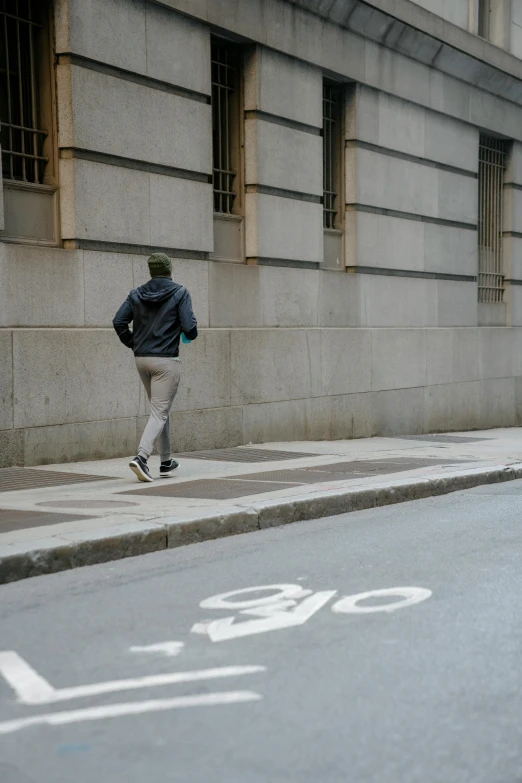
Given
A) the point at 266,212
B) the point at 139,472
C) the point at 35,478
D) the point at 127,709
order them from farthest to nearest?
the point at 266,212 < the point at 35,478 < the point at 139,472 < the point at 127,709

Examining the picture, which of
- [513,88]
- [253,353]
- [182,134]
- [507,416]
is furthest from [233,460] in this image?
[513,88]

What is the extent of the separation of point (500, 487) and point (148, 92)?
18.8 feet

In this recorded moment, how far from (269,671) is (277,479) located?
536cm

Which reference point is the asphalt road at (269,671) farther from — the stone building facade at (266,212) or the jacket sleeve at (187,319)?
the stone building facade at (266,212)

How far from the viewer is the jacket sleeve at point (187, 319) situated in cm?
943

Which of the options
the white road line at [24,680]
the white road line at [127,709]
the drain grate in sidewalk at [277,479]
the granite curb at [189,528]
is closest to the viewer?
the white road line at [127,709]

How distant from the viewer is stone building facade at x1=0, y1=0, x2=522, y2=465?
10977mm

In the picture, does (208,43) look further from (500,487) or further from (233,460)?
(500,487)

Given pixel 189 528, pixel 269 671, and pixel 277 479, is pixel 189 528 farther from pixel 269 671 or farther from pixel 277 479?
pixel 269 671

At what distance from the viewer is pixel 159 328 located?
9555 mm

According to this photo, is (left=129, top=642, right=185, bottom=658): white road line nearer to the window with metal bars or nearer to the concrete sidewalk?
the concrete sidewalk

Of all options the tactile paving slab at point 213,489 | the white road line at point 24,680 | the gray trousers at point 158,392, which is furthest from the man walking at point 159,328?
the white road line at point 24,680

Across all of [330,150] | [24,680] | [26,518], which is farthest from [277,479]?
[330,150]

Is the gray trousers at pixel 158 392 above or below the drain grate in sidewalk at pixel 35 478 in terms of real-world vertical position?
above
